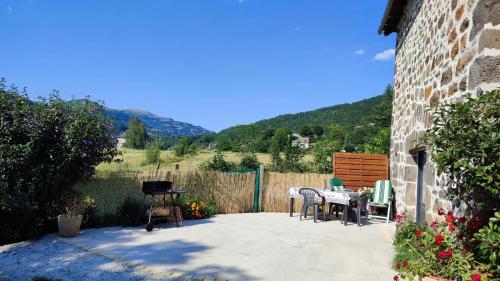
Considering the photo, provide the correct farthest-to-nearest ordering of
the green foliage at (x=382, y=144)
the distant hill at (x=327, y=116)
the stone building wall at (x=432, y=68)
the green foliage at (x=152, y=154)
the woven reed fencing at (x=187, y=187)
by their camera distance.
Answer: the distant hill at (x=327, y=116)
the green foliage at (x=152, y=154)
the green foliage at (x=382, y=144)
the woven reed fencing at (x=187, y=187)
the stone building wall at (x=432, y=68)

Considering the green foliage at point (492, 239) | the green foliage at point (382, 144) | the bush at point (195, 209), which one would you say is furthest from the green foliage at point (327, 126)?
the green foliage at point (492, 239)

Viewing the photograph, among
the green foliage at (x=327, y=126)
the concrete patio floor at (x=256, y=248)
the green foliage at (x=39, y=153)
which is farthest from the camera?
the green foliage at (x=327, y=126)

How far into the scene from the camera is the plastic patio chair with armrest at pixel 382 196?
9.18 metres

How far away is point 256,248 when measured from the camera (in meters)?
6.28

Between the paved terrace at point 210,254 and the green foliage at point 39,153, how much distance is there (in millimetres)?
568

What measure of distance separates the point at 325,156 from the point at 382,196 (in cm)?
412

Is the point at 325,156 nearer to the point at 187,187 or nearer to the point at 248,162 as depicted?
the point at 248,162

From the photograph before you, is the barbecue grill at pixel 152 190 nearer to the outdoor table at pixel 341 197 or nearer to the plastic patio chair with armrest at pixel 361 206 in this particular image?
the outdoor table at pixel 341 197

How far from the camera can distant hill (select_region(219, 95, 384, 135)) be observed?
35375 millimetres

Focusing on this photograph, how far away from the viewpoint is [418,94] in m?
6.56

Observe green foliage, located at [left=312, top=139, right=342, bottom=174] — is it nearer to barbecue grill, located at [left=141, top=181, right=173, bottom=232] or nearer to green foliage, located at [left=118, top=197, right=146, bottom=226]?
barbecue grill, located at [left=141, top=181, right=173, bottom=232]

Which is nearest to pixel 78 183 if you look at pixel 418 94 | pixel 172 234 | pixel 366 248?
pixel 172 234

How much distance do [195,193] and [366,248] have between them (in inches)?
189

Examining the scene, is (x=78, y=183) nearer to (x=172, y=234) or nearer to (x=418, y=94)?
(x=172, y=234)
